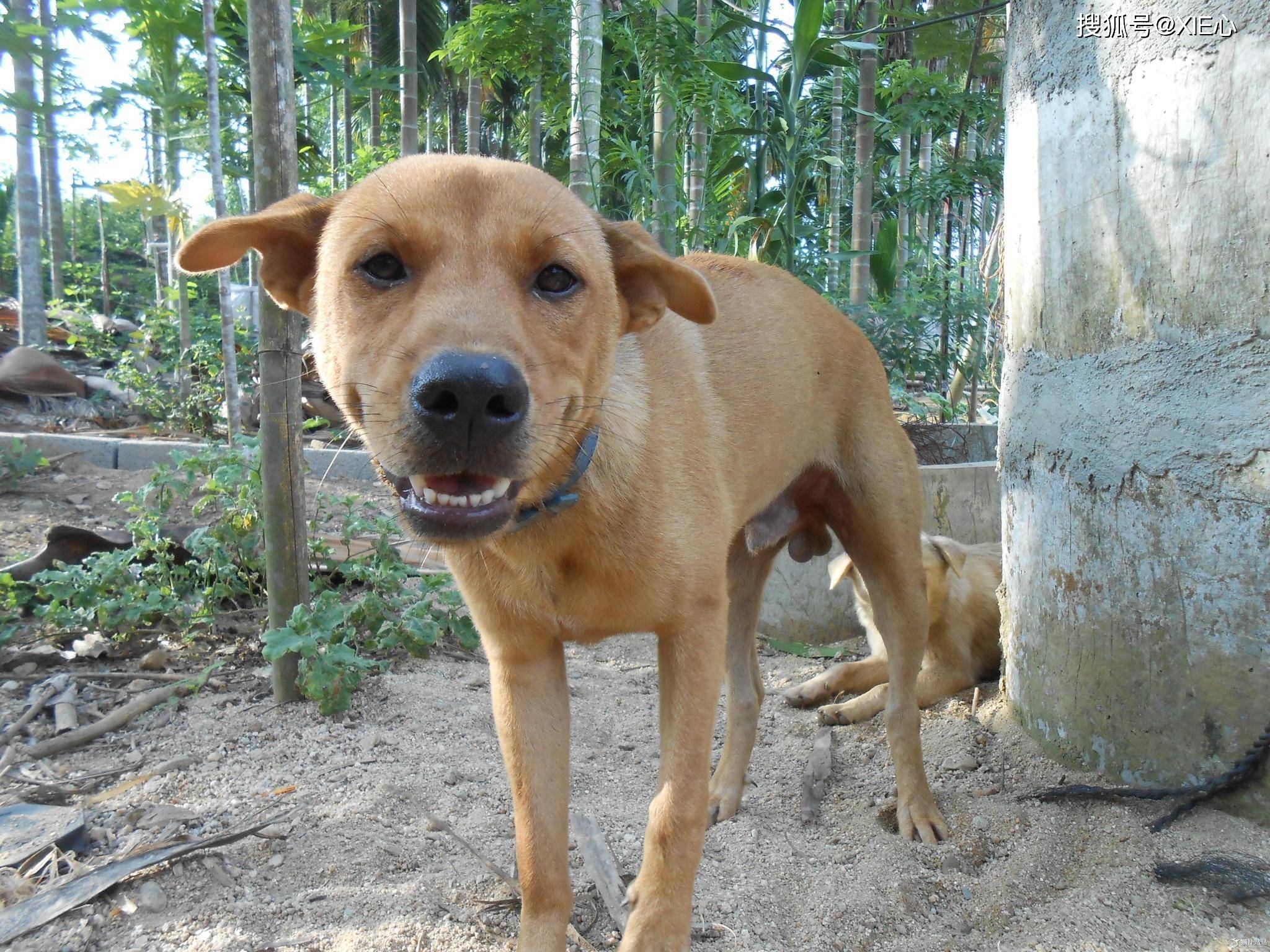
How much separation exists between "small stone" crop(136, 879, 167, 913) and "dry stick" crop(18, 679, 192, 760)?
1062 mm

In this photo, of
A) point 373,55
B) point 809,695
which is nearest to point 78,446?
point 809,695

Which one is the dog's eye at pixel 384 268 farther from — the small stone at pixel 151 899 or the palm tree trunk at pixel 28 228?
the palm tree trunk at pixel 28 228

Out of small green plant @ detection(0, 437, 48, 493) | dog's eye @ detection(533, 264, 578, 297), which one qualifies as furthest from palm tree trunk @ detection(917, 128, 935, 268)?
dog's eye @ detection(533, 264, 578, 297)

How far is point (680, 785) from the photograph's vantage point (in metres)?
2.26

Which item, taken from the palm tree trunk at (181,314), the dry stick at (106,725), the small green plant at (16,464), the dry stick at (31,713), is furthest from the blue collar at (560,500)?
the palm tree trunk at (181,314)

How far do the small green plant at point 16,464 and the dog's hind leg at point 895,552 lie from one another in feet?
17.4

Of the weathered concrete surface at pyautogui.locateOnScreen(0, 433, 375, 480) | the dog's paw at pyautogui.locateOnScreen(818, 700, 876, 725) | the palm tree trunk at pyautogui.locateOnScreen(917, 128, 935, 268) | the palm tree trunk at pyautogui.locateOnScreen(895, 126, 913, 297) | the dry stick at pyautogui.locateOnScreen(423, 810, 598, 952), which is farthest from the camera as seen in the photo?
the palm tree trunk at pyautogui.locateOnScreen(917, 128, 935, 268)

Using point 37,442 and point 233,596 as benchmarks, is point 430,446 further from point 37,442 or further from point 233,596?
point 37,442

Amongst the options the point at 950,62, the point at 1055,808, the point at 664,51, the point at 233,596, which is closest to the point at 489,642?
the point at 1055,808

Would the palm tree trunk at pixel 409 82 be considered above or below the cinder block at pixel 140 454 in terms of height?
above

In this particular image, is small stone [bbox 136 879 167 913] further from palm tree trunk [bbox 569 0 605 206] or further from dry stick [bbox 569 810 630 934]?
palm tree trunk [bbox 569 0 605 206]

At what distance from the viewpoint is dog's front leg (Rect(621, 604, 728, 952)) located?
7.11 feet

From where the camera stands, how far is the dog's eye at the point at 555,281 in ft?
6.79

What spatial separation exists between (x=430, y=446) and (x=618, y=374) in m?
0.78
